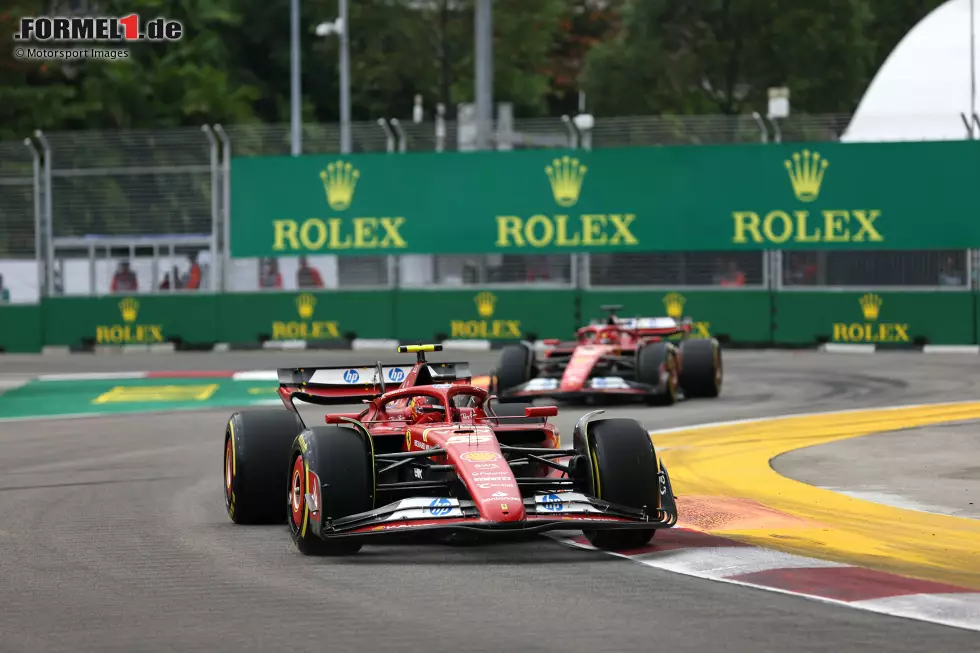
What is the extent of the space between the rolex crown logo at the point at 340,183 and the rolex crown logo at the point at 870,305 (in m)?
9.55

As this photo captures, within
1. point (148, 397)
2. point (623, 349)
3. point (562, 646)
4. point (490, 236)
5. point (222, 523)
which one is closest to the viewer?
point (562, 646)

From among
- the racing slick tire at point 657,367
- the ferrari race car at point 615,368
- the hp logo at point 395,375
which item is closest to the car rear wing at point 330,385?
the hp logo at point 395,375

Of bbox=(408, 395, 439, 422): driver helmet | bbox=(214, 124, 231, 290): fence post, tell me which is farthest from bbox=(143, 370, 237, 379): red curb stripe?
bbox=(408, 395, 439, 422): driver helmet

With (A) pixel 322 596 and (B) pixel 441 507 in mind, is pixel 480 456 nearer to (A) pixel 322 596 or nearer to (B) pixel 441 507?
(B) pixel 441 507

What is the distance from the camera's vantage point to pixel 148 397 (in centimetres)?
2336

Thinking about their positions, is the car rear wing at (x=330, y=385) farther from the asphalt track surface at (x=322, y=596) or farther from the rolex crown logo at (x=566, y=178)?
the rolex crown logo at (x=566, y=178)

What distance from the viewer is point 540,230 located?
3269 centimetres

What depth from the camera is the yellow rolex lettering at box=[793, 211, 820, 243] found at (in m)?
31.4

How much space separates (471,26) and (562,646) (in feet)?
226

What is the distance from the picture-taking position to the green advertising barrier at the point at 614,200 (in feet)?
102

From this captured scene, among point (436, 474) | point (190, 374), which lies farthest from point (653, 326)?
point (436, 474)

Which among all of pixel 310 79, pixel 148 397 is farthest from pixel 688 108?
pixel 148 397

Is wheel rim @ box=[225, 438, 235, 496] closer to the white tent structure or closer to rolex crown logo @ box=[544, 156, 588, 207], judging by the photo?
rolex crown logo @ box=[544, 156, 588, 207]

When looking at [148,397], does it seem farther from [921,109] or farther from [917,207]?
[921,109]
